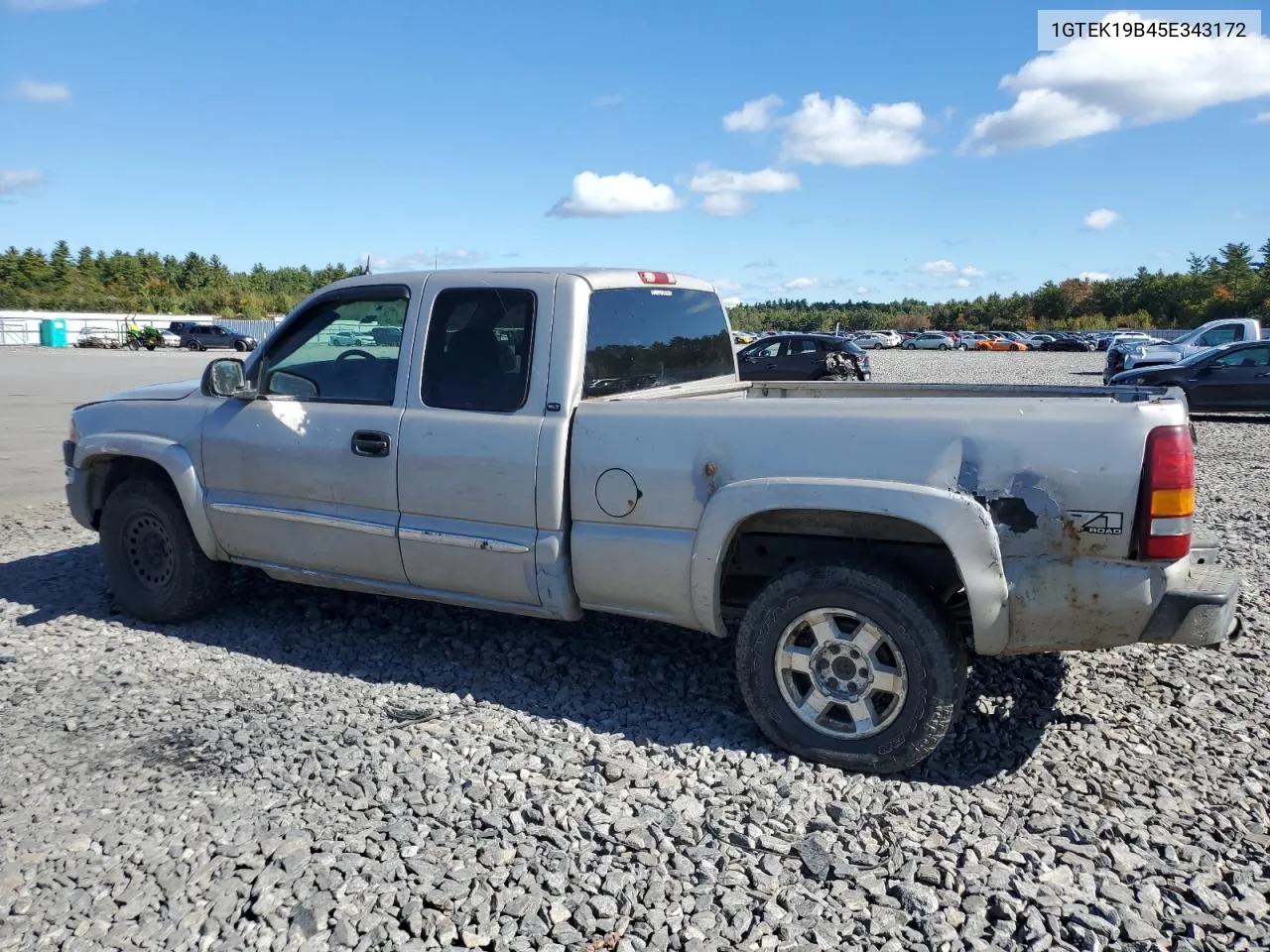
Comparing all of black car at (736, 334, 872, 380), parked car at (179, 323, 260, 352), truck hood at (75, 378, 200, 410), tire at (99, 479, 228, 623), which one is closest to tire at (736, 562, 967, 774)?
tire at (99, 479, 228, 623)

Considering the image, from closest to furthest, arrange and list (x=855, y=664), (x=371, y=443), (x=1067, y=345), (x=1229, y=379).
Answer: (x=855, y=664), (x=371, y=443), (x=1229, y=379), (x=1067, y=345)

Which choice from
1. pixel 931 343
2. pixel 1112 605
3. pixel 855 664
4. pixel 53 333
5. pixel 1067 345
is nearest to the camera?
pixel 1112 605

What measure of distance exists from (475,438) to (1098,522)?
2529 millimetres

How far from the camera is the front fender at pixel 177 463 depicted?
5.31 meters

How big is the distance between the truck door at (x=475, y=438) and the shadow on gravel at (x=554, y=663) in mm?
502

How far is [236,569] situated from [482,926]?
4.31 metres

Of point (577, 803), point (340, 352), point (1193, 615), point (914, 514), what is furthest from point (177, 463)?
point (1193, 615)

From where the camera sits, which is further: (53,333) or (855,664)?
(53,333)

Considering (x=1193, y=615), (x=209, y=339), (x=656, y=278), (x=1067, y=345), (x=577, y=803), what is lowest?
(x=577, y=803)

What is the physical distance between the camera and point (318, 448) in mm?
4871

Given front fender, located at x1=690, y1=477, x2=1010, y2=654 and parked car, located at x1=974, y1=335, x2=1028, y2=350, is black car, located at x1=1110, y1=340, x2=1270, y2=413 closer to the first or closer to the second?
front fender, located at x1=690, y1=477, x2=1010, y2=654

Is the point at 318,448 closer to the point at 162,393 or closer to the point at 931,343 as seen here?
the point at 162,393

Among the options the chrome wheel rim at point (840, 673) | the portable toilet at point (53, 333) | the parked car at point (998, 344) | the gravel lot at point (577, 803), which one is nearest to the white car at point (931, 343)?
the parked car at point (998, 344)

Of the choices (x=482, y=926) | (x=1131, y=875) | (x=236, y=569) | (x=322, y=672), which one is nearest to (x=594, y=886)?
(x=482, y=926)
